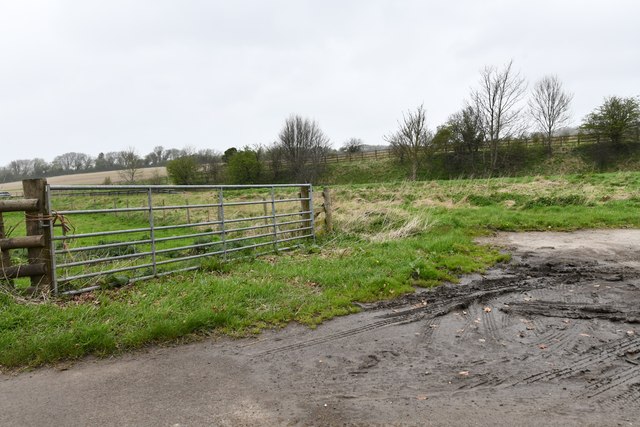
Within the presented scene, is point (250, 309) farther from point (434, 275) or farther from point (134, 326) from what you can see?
point (434, 275)

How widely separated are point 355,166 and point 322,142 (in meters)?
9.49

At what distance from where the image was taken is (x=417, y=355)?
12.9ft

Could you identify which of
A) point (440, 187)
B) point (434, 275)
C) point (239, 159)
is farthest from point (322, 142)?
point (434, 275)

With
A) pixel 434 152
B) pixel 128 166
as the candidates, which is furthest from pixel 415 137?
pixel 128 166

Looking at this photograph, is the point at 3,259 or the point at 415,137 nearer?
the point at 3,259

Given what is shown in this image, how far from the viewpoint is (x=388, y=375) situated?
11.6 feet

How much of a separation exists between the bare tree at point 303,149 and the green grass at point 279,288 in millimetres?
38226

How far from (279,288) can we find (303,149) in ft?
164

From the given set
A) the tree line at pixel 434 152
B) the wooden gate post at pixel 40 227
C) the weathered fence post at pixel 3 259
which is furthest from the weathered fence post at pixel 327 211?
the tree line at pixel 434 152

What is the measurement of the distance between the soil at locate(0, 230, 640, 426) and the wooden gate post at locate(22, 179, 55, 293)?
198cm

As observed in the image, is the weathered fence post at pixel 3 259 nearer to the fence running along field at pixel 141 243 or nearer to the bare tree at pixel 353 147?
the fence running along field at pixel 141 243

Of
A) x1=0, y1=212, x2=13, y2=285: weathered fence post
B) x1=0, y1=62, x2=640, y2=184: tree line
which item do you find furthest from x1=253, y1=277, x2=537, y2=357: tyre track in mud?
x1=0, y1=62, x2=640, y2=184: tree line

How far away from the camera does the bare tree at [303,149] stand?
5144 centimetres

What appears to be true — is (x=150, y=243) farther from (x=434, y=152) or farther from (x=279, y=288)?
(x=434, y=152)
